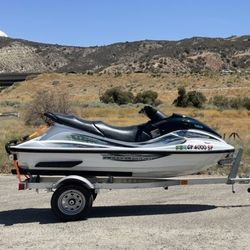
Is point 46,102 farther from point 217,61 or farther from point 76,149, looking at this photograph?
point 217,61

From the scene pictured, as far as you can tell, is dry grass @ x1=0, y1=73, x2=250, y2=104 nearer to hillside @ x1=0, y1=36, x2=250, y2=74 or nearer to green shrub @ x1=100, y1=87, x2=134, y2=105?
green shrub @ x1=100, y1=87, x2=134, y2=105

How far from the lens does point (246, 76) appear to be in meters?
102

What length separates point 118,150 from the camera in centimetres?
836

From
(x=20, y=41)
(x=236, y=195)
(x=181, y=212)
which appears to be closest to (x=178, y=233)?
(x=181, y=212)

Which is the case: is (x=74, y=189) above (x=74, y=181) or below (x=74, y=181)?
below

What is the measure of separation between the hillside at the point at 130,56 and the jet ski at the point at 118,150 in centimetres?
12531

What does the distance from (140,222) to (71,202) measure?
1.01 m

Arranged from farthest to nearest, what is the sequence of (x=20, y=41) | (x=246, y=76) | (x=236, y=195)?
1. (x=20, y=41)
2. (x=246, y=76)
3. (x=236, y=195)

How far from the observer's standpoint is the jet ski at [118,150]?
8375 mm

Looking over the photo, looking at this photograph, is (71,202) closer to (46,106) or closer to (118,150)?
(118,150)

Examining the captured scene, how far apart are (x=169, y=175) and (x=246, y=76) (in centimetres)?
9583

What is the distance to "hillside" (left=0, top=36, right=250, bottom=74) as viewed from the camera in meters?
140

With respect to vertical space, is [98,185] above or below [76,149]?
below

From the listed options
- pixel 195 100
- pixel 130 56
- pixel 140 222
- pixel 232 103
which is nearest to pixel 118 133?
pixel 140 222
